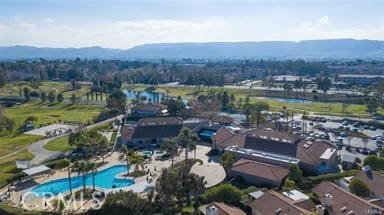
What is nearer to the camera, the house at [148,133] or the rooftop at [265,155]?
the rooftop at [265,155]

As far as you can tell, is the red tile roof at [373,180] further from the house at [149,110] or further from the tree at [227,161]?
the house at [149,110]

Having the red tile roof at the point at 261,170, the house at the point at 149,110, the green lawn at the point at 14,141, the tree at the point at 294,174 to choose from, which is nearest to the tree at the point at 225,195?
the red tile roof at the point at 261,170

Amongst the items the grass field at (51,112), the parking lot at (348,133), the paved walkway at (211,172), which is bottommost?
the paved walkway at (211,172)

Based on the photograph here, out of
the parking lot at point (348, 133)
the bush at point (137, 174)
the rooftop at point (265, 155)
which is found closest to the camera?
the bush at point (137, 174)

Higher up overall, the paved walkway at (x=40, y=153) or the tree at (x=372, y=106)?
the tree at (x=372, y=106)

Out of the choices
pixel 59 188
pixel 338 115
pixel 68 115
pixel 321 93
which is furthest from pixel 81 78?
pixel 59 188

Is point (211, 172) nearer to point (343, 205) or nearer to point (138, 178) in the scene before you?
point (138, 178)
